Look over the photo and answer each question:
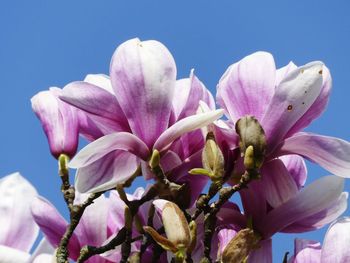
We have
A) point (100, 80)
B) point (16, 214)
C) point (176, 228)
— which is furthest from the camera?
point (100, 80)

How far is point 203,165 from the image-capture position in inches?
38.2

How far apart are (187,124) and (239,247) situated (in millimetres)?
174

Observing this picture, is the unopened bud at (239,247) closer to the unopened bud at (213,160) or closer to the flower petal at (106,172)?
the unopened bud at (213,160)

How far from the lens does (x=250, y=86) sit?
101 centimetres

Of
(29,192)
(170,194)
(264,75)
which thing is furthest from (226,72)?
(29,192)

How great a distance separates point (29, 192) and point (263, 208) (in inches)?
13.2

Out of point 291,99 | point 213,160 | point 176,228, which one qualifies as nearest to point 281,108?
point 291,99

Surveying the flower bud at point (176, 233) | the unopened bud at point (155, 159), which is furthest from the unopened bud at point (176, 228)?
the unopened bud at point (155, 159)

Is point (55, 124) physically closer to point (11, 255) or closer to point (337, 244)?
point (11, 255)

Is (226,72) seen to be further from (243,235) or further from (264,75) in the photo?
(243,235)

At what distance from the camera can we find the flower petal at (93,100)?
3.23ft

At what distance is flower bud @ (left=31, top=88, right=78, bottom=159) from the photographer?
1.13 m

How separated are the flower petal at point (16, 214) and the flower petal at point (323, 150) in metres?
0.36

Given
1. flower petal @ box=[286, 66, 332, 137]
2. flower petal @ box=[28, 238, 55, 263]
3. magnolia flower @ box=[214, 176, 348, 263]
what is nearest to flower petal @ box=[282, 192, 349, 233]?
magnolia flower @ box=[214, 176, 348, 263]
